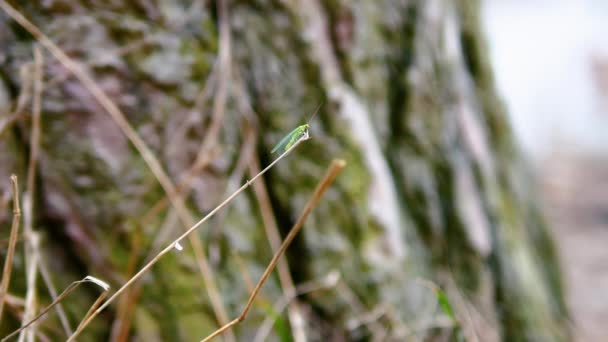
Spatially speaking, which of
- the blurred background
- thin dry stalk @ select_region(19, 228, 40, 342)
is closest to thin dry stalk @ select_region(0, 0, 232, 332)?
thin dry stalk @ select_region(19, 228, 40, 342)

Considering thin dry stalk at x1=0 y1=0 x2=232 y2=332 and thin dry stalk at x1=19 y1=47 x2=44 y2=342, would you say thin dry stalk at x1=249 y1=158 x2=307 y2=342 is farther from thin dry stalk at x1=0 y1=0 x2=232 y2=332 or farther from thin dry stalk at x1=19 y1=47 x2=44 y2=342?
thin dry stalk at x1=19 y1=47 x2=44 y2=342

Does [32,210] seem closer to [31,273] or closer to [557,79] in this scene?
[31,273]

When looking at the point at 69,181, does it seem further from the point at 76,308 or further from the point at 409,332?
the point at 409,332

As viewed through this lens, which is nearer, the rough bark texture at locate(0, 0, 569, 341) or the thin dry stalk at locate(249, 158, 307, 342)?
the rough bark texture at locate(0, 0, 569, 341)

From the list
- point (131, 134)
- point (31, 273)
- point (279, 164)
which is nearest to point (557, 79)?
point (279, 164)

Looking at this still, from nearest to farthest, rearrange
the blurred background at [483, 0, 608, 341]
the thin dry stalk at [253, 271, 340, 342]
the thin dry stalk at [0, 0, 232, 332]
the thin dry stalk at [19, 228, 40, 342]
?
the thin dry stalk at [19, 228, 40, 342]
the thin dry stalk at [0, 0, 232, 332]
the thin dry stalk at [253, 271, 340, 342]
the blurred background at [483, 0, 608, 341]

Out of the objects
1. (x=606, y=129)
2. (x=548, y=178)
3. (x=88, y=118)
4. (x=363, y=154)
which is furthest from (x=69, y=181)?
(x=606, y=129)
